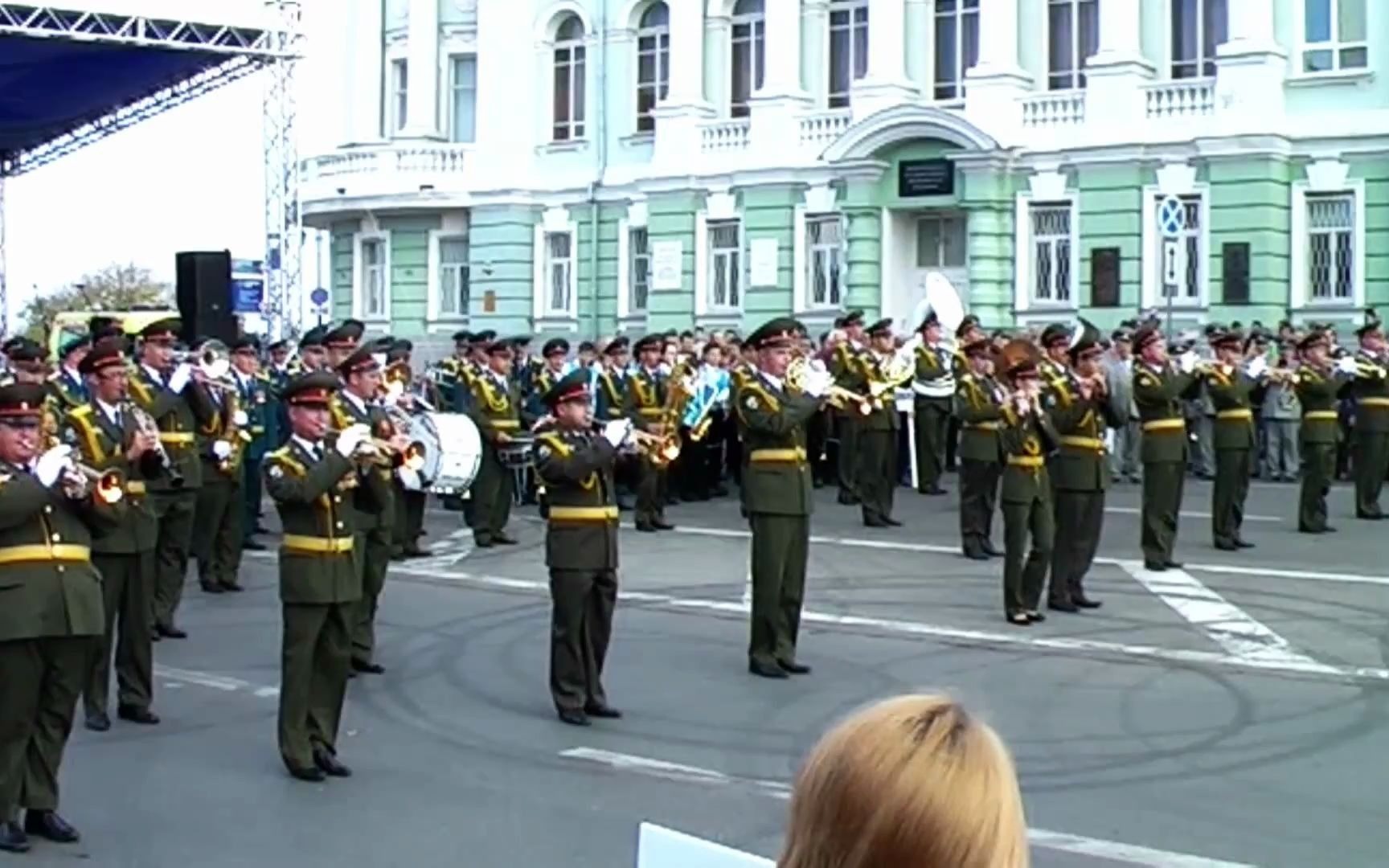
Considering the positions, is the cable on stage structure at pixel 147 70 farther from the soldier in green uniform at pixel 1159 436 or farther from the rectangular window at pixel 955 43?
the soldier in green uniform at pixel 1159 436

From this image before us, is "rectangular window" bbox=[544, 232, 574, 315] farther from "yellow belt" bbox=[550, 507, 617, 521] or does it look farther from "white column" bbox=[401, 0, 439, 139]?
"yellow belt" bbox=[550, 507, 617, 521]

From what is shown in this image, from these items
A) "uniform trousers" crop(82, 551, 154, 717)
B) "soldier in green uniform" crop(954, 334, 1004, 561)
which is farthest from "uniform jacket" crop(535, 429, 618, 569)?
"soldier in green uniform" crop(954, 334, 1004, 561)

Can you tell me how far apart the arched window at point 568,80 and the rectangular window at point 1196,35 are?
13.0 metres

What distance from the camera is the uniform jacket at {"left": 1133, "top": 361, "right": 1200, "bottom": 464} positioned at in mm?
15633

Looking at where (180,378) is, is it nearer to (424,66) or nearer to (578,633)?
(578,633)

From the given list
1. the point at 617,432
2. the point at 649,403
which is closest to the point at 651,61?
the point at 649,403

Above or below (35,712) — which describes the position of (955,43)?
above

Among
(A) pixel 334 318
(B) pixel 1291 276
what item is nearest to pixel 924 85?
(B) pixel 1291 276

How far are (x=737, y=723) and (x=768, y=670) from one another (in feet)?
4.34

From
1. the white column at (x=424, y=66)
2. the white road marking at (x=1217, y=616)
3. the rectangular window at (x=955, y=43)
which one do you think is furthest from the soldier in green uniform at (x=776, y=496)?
the white column at (x=424, y=66)

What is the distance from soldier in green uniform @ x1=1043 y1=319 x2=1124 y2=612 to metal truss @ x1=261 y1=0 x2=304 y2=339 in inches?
692

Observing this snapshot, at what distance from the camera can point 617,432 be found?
10711 millimetres

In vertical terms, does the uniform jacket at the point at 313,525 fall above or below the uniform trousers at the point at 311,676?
above

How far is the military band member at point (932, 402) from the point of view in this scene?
72.8 feet
